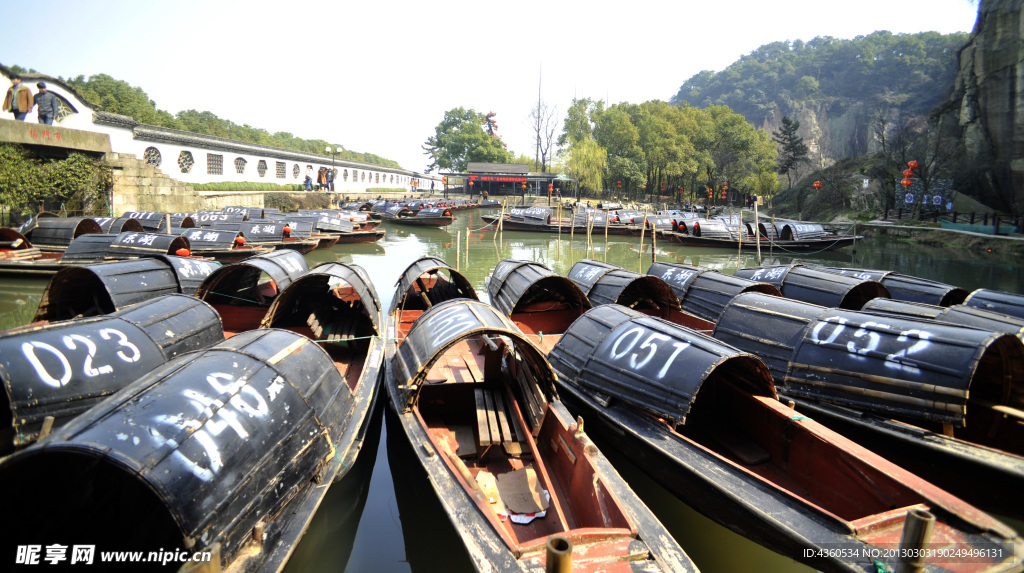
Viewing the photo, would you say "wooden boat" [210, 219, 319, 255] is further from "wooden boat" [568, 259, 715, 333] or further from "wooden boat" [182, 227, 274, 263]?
"wooden boat" [568, 259, 715, 333]

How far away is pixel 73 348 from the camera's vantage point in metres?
4.39

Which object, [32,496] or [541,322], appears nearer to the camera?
[32,496]

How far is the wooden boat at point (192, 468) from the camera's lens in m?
2.78

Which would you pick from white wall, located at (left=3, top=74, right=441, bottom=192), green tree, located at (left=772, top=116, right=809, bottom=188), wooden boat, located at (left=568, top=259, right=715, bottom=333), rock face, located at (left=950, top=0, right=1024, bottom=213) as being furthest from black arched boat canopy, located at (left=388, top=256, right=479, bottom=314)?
green tree, located at (left=772, top=116, right=809, bottom=188)

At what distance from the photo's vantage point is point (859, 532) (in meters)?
3.47

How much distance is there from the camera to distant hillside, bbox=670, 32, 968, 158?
54.6 metres

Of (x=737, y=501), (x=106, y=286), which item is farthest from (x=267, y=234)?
(x=737, y=501)

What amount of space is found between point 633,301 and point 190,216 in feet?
72.6

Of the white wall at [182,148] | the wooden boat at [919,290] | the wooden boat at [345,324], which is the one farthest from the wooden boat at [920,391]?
the white wall at [182,148]

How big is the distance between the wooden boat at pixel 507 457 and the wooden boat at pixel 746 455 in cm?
80

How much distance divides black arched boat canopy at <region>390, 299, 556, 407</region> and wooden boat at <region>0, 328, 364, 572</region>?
1.30m

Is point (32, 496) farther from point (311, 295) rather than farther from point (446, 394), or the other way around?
point (311, 295)

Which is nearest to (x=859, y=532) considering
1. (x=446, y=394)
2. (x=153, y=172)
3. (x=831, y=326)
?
(x=831, y=326)

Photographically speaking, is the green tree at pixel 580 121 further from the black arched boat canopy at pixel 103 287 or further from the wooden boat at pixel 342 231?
the black arched boat canopy at pixel 103 287
